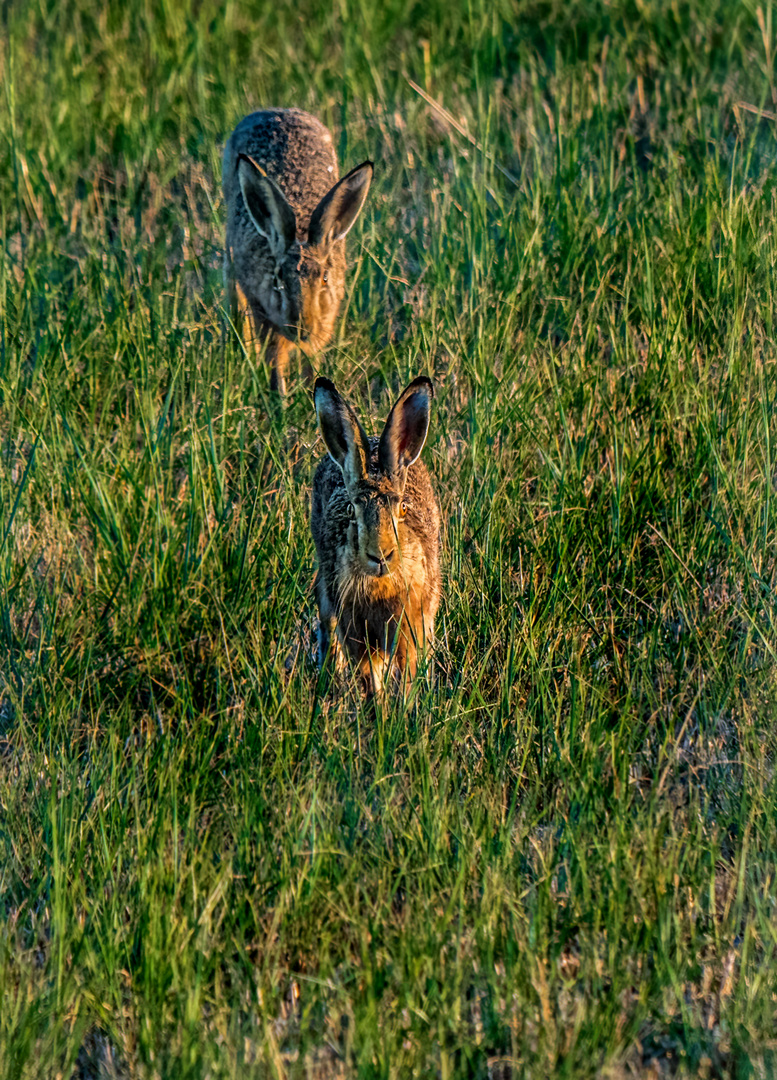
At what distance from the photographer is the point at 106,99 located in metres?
6.74

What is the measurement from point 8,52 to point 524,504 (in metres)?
4.47

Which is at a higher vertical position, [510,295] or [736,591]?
[510,295]

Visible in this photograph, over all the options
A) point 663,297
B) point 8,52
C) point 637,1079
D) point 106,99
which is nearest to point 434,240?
point 663,297

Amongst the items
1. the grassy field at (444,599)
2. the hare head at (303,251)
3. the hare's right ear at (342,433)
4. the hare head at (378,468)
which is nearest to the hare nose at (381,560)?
the hare head at (378,468)

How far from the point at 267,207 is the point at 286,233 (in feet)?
0.44

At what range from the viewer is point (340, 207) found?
5.37 meters

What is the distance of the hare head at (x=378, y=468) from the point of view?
12.1ft

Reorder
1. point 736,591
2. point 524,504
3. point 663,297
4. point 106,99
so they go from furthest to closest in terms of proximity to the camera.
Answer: point 106,99 → point 663,297 → point 524,504 → point 736,591

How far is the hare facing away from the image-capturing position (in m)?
5.30

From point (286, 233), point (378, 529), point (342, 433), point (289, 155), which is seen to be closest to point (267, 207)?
point (286, 233)

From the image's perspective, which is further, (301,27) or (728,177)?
(301,27)

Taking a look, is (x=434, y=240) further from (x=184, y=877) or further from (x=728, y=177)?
(x=184, y=877)

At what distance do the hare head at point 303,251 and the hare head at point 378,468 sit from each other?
4.63 feet

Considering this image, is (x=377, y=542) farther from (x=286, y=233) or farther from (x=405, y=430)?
(x=286, y=233)
